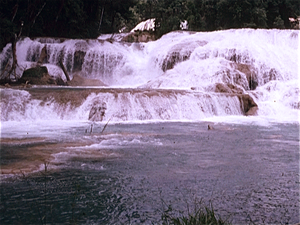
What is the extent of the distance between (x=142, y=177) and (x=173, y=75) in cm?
1278

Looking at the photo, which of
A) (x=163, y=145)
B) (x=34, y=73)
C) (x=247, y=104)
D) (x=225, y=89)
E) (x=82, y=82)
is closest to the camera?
(x=163, y=145)

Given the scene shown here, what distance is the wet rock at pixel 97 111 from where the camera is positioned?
11.6 m

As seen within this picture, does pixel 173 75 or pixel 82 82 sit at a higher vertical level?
pixel 173 75

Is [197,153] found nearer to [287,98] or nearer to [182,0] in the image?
[287,98]

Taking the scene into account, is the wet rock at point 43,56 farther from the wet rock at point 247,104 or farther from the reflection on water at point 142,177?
the reflection on water at point 142,177

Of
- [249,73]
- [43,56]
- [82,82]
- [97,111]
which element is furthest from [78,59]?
[97,111]

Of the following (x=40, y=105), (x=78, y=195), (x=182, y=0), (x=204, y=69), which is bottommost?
(x=78, y=195)

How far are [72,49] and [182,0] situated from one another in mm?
17420

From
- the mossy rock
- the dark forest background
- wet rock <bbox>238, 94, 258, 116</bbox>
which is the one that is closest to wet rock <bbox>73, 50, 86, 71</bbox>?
the dark forest background

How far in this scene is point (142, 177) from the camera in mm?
5172

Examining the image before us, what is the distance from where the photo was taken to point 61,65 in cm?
2041

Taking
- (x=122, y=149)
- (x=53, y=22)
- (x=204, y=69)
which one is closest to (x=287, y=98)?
(x=204, y=69)

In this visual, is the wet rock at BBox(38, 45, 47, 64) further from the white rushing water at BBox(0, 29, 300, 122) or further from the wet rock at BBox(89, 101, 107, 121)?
the wet rock at BBox(89, 101, 107, 121)

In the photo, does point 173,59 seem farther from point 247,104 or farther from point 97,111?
point 97,111
